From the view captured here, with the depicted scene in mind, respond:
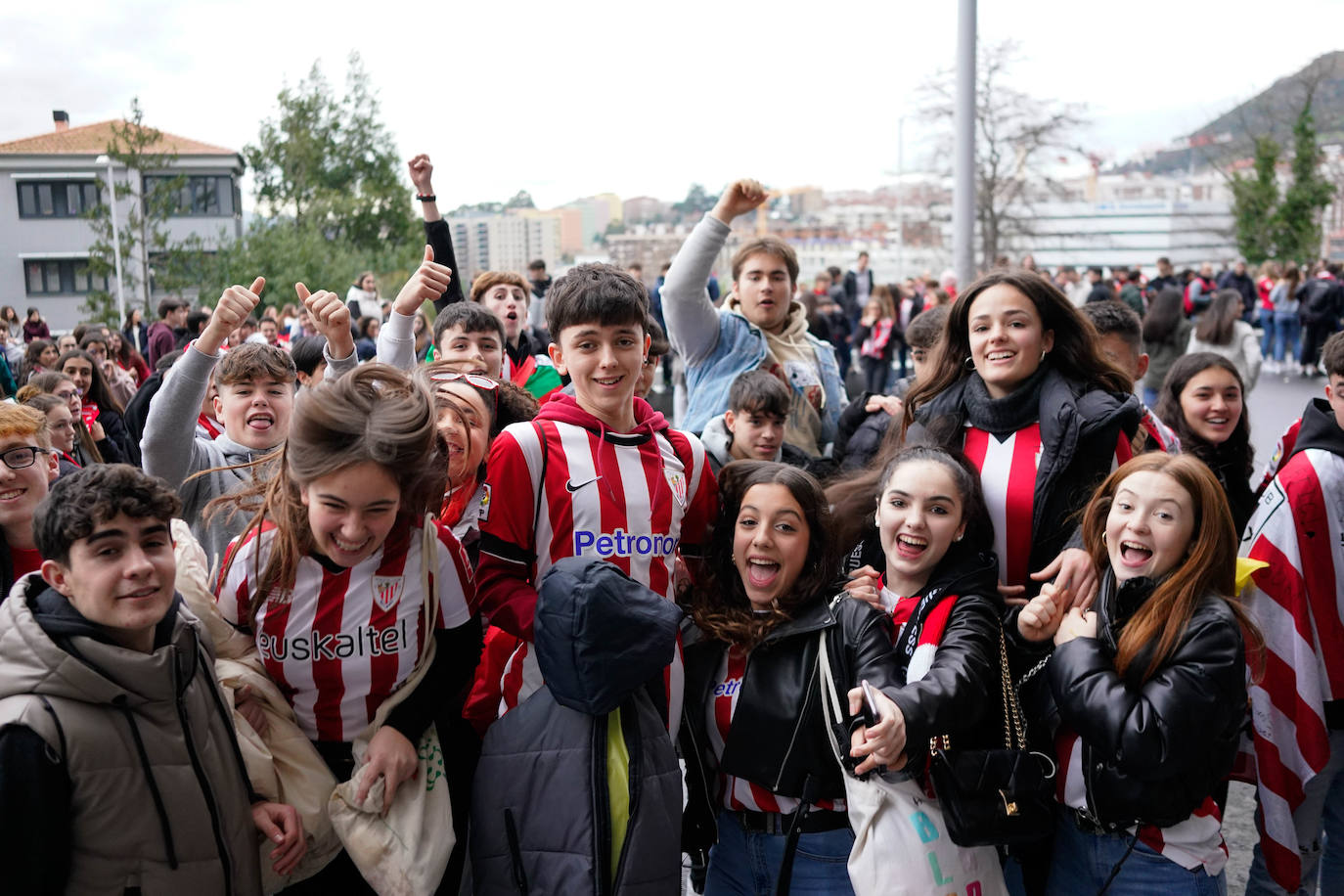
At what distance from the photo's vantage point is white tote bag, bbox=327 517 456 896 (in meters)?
2.18

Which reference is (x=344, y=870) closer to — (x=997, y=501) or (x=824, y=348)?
(x=997, y=501)

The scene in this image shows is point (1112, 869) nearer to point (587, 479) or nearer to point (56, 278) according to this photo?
point (587, 479)

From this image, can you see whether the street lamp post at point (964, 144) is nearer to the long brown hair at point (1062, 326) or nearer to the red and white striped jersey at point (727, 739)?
the long brown hair at point (1062, 326)

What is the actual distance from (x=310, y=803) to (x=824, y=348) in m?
3.45

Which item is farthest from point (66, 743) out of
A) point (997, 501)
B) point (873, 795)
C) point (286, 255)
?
point (286, 255)

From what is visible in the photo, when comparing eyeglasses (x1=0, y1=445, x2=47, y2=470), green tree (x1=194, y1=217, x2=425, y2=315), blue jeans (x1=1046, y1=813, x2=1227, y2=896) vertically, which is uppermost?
green tree (x1=194, y1=217, x2=425, y2=315)

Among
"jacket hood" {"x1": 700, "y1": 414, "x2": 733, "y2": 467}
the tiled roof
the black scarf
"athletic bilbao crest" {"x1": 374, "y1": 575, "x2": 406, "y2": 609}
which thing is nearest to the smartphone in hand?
the black scarf

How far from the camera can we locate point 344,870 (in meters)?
2.38

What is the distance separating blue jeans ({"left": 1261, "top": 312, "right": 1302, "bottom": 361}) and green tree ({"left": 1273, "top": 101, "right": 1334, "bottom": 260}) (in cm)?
1713

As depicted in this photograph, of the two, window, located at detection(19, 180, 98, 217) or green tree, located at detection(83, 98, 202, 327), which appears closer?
green tree, located at detection(83, 98, 202, 327)

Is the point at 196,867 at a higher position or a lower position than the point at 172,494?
lower

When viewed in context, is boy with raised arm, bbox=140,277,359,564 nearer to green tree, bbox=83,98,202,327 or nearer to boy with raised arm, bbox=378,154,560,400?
boy with raised arm, bbox=378,154,560,400

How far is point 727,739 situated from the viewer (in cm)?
243

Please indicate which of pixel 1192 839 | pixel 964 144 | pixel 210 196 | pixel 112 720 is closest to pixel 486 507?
pixel 112 720
